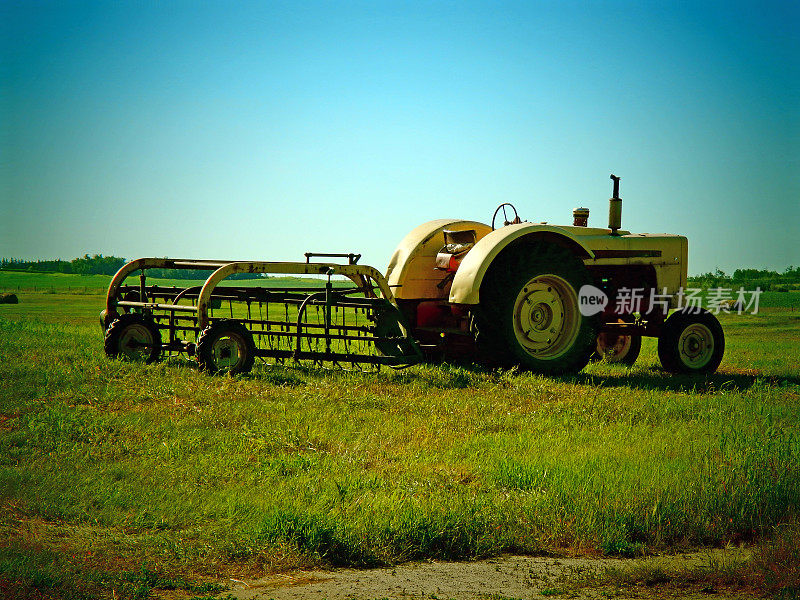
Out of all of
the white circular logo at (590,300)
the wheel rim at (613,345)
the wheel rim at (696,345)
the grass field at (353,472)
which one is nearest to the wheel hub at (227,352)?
the grass field at (353,472)

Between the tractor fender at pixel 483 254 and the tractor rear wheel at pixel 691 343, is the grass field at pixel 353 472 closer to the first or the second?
the tractor fender at pixel 483 254

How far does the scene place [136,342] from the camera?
887 cm

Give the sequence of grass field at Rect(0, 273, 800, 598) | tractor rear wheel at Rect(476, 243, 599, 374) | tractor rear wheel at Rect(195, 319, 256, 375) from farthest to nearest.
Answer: tractor rear wheel at Rect(476, 243, 599, 374), tractor rear wheel at Rect(195, 319, 256, 375), grass field at Rect(0, 273, 800, 598)

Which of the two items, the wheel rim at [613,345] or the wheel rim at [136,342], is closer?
the wheel rim at [136,342]

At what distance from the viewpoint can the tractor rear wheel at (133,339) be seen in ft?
28.4

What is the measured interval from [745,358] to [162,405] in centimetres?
975

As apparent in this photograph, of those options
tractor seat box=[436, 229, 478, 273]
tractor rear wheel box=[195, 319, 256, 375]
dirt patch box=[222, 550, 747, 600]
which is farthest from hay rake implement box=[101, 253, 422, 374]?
dirt patch box=[222, 550, 747, 600]

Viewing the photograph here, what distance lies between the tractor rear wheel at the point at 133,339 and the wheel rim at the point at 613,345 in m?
6.23

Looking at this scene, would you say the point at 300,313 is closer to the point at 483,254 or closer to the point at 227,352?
the point at 227,352

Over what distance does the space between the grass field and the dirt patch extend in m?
Result: 0.13

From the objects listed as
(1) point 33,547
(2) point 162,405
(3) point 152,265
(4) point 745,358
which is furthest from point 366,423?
(4) point 745,358

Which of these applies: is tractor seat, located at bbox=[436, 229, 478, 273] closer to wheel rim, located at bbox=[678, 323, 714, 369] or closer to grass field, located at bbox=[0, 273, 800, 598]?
grass field, located at bbox=[0, 273, 800, 598]

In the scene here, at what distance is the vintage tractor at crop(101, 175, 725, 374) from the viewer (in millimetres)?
8453

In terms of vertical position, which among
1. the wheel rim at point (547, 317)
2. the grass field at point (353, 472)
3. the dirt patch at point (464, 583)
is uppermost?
the wheel rim at point (547, 317)
